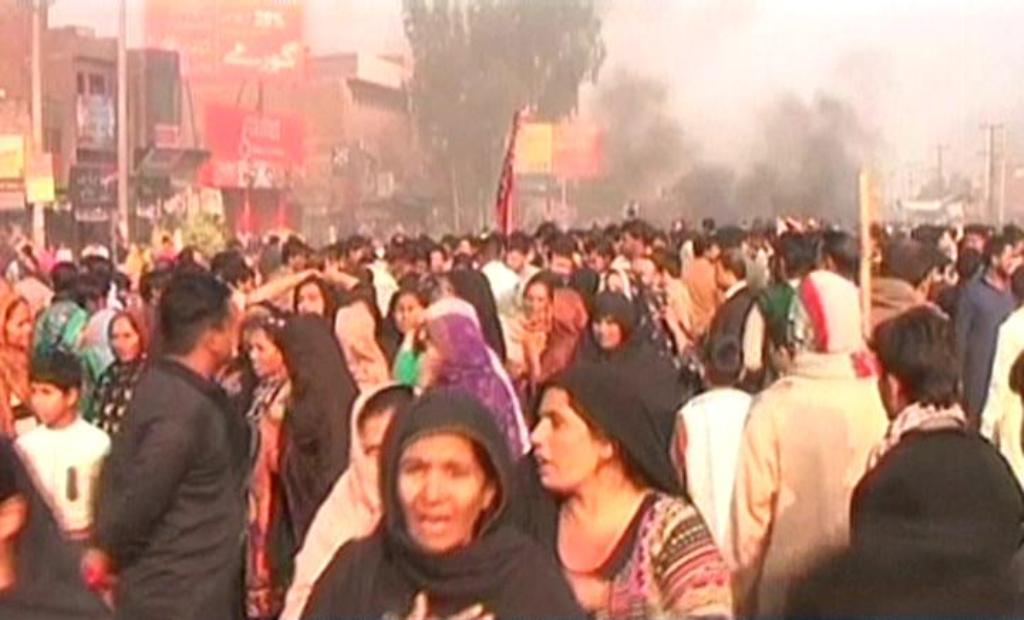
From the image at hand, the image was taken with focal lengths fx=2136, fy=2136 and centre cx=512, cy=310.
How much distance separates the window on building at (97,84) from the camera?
31.8m

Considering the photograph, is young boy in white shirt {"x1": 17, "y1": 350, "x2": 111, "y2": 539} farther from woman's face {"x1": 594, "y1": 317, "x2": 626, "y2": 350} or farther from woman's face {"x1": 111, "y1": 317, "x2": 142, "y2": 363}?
woman's face {"x1": 594, "y1": 317, "x2": 626, "y2": 350}

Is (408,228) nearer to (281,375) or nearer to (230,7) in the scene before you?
(230,7)

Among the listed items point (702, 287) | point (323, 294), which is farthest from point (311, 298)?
point (702, 287)

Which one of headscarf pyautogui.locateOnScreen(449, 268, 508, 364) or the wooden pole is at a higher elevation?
the wooden pole

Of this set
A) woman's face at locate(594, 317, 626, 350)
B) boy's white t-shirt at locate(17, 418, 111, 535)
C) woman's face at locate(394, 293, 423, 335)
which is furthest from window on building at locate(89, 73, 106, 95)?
boy's white t-shirt at locate(17, 418, 111, 535)

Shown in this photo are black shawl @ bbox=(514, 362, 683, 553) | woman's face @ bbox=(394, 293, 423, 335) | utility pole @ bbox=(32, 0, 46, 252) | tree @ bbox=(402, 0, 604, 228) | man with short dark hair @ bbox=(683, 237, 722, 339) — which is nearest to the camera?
black shawl @ bbox=(514, 362, 683, 553)

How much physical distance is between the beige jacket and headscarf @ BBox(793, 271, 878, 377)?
8 centimetres

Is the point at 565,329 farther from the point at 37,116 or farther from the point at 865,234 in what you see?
the point at 37,116

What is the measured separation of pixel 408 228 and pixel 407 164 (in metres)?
0.75

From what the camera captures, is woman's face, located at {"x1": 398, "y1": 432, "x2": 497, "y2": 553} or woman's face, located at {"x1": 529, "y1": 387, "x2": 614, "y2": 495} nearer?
woman's face, located at {"x1": 398, "y1": 432, "x2": 497, "y2": 553}

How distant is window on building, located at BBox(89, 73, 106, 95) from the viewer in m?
31.8

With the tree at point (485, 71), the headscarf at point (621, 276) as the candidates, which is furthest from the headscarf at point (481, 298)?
the tree at point (485, 71)

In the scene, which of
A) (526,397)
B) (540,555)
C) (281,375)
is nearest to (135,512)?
(281,375)

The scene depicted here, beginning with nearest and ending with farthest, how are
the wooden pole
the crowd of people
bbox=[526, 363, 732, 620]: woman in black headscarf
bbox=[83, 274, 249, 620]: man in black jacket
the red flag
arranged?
1. the crowd of people
2. bbox=[526, 363, 732, 620]: woman in black headscarf
3. bbox=[83, 274, 249, 620]: man in black jacket
4. the wooden pole
5. the red flag
